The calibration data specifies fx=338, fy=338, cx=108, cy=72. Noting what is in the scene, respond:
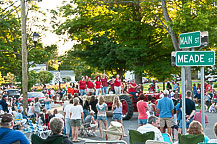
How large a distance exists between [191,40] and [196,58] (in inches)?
20.1

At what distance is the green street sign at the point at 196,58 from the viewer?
7770 mm

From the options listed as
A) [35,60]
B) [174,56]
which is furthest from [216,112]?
[35,60]

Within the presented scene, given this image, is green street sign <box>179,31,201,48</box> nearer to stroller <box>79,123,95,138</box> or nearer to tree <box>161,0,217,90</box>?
stroller <box>79,123,95,138</box>

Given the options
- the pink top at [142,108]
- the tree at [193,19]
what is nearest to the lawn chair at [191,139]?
the pink top at [142,108]

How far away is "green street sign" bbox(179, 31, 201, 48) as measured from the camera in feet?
26.1

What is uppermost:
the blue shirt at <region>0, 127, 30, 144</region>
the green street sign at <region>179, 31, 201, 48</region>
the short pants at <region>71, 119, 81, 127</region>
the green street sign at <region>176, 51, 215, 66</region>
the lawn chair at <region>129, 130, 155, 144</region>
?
the green street sign at <region>179, 31, 201, 48</region>

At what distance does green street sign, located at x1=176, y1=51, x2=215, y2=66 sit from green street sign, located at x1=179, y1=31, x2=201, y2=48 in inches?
11.2

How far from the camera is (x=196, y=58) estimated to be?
25.6 feet

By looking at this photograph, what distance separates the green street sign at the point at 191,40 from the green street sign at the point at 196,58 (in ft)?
0.94

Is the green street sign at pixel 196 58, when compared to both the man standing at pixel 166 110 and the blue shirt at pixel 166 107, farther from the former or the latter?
the blue shirt at pixel 166 107

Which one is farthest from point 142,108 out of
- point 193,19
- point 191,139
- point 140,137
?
point 193,19

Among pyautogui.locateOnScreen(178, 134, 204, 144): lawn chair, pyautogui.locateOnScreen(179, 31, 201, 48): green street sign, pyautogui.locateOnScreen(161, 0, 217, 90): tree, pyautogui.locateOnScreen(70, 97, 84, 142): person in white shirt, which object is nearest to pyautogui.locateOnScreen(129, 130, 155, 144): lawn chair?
pyautogui.locateOnScreen(178, 134, 204, 144): lawn chair

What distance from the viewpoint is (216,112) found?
23.5 meters

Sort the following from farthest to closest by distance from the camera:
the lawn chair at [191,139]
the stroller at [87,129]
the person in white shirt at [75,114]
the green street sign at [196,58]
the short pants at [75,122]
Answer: the stroller at [87,129]
the short pants at [75,122]
the person in white shirt at [75,114]
the green street sign at [196,58]
the lawn chair at [191,139]
